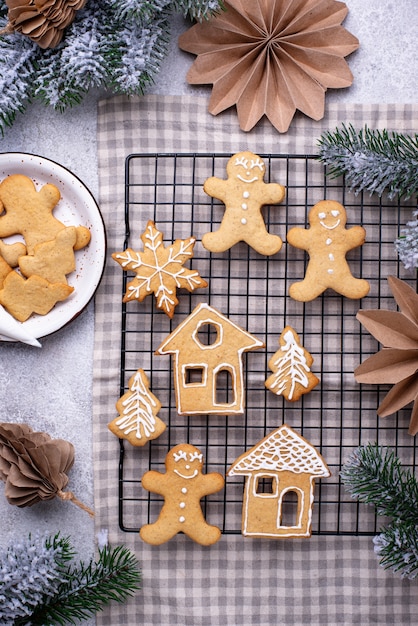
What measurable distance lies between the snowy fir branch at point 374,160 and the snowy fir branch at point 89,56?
0.38 meters

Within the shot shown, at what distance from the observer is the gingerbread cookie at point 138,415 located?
1421 mm

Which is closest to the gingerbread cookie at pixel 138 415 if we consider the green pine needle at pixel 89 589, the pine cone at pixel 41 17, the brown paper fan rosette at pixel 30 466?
the brown paper fan rosette at pixel 30 466

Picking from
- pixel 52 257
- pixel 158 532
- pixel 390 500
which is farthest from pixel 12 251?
pixel 390 500

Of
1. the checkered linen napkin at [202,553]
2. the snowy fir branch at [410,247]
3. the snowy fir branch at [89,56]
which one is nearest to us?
→ the snowy fir branch at [410,247]

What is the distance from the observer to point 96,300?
1.51 meters

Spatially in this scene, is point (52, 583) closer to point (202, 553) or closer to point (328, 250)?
point (202, 553)

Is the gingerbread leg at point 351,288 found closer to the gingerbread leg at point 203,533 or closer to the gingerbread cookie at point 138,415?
the gingerbread cookie at point 138,415

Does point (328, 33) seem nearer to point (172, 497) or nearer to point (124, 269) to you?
point (124, 269)

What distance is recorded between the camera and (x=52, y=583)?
4.58 feet

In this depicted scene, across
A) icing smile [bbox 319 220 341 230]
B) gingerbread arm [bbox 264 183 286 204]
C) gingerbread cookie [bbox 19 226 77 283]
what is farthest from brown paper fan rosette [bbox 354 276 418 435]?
gingerbread cookie [bbox 19 226 77 283]

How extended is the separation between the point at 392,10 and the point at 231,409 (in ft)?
3.13

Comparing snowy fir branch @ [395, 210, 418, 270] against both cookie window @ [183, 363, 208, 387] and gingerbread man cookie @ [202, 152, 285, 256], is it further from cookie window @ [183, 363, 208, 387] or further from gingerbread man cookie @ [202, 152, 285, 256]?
cookie window @ [183, 363, 208, 387]

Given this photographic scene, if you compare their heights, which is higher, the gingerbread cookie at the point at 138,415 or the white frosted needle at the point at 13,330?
the white frosted needle at the point at 13,330

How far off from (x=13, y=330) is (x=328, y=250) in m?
0.70
